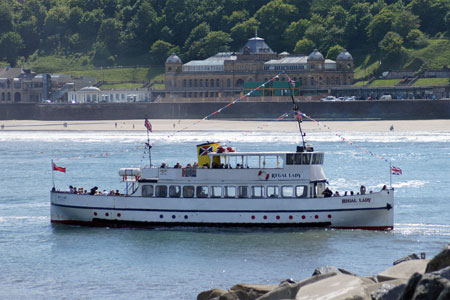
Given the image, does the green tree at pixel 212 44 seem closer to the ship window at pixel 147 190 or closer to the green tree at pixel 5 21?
the green tree at pixel 5 21

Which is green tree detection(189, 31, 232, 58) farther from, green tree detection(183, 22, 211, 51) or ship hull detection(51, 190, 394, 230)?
ship hull detection(51, 190, 394, 230)

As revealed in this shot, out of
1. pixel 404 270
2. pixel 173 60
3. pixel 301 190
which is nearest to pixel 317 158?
pixel 301 190

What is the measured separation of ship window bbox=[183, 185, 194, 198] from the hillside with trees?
106447 mm

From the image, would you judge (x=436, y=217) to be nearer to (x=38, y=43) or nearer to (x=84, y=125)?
(x=84, y=125)

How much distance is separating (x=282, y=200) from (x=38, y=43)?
529ft

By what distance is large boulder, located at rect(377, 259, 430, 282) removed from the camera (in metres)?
25.8

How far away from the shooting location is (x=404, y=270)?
1037 inches

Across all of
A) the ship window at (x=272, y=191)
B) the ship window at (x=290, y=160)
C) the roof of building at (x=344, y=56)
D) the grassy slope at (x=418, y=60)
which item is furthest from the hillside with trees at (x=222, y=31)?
the ship window at (x=272, y=191)

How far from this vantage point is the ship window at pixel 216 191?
1596 inches

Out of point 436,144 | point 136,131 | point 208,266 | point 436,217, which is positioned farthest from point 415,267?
point 136,131

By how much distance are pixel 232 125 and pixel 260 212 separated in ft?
250

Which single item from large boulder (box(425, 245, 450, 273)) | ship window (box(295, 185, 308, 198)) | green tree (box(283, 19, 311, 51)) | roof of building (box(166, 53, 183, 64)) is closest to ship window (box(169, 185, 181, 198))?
ship window (box(295, 185, 308, 198))

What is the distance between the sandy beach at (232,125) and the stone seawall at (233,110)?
2836mm

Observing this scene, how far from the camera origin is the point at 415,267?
26641 millimetres
